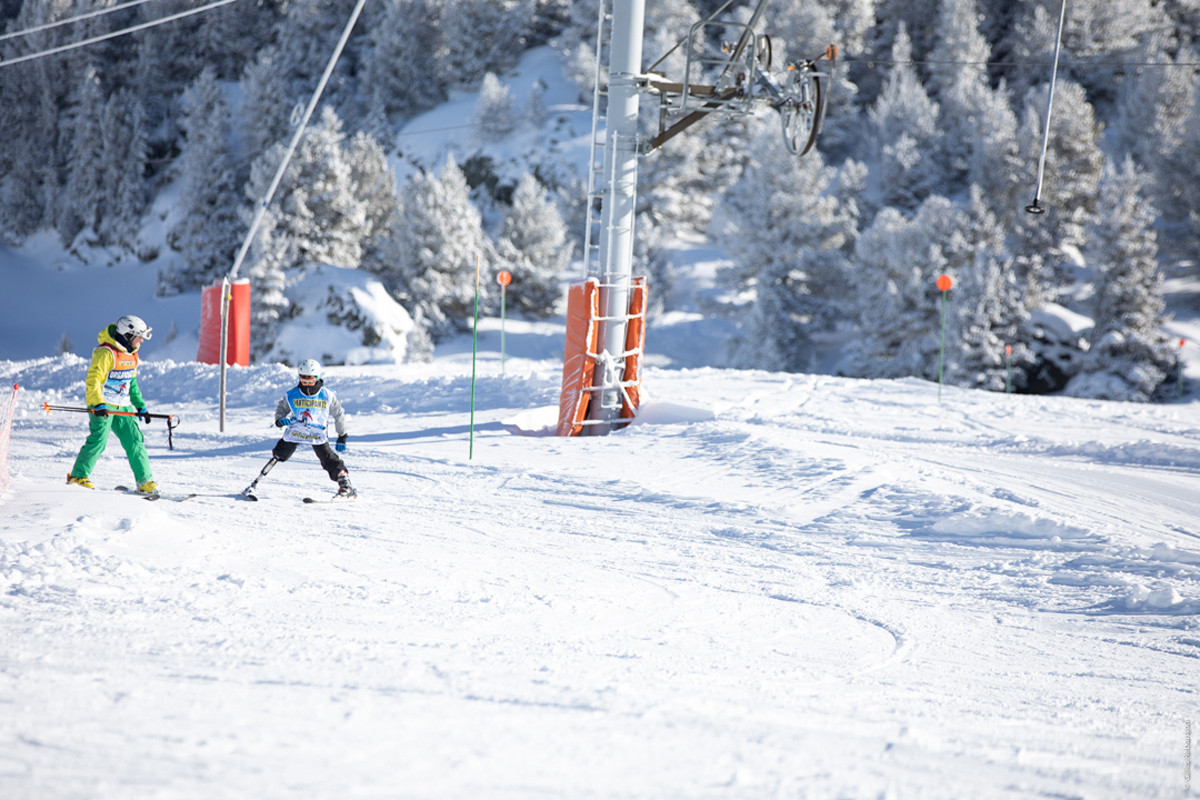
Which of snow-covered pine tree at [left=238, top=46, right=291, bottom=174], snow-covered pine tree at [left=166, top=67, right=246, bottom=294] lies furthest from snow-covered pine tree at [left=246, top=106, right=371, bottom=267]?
snow-covered pine tree at [left=238, top=46, right=291, bottom=174]

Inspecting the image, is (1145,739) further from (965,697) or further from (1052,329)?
(1052,329)

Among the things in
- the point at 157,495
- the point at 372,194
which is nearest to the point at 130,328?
the point at 157,495

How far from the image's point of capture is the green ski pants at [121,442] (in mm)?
7859

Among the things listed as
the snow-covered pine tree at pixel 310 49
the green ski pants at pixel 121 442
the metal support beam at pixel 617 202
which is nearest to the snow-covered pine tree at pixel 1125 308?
the metal support beam at pixel 617 202

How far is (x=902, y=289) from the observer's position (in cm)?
3253

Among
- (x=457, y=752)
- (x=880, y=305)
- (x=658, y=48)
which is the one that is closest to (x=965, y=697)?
(x=457, y=752)

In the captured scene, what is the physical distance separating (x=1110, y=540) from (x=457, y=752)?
6.18 meters

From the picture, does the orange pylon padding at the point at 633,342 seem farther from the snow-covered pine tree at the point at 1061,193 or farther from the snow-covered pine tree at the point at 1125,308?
the snow-covered pine tree at the point at 1061,193

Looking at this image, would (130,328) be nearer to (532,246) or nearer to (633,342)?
(633,342)

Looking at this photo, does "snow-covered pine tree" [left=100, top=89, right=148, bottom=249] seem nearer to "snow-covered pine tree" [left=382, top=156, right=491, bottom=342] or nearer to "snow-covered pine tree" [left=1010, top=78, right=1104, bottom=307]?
"snow-covered pine tree" [left=382, top=156, right=491, bottom=342]

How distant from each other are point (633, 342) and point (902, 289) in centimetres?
2320

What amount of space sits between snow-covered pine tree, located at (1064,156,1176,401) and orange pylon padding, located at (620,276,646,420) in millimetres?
23633

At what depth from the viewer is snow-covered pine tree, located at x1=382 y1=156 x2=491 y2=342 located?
1364 inches

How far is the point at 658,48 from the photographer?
40.9 meters
